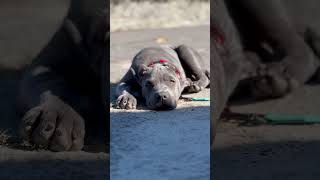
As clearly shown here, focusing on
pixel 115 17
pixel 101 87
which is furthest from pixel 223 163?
pixel 115 17

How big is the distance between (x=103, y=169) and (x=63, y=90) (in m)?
0.43

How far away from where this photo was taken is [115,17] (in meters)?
12.1

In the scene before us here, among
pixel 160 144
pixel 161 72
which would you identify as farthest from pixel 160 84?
pixel 160 144

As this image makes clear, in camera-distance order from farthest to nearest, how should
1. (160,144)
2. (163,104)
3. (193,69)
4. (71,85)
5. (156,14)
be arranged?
1. (156,14)
2. (193,69)
3. (163,104)
4. (160,144)
5. (71,85)

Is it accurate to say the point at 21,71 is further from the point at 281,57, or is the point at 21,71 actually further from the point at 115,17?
the point at 115,17

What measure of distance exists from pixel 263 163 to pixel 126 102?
2666 millimetres

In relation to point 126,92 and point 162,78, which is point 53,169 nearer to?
point 126,92

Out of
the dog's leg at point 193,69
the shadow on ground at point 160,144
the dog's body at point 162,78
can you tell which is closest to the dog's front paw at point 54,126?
the shadow on ground at point 160,144

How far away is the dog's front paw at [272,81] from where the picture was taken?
262 cm

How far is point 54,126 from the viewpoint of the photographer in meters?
2.84

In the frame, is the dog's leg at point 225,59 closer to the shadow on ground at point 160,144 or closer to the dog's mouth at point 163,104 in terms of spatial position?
the shadow on ground at point 160,144

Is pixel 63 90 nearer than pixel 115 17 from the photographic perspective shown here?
Yes

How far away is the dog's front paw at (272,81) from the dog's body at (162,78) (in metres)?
2.60

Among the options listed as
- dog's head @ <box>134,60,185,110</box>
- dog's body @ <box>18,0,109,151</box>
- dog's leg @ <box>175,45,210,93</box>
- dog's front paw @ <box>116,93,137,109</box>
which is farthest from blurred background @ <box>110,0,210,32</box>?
dog's body @ <box>18,0,109,151</box>
